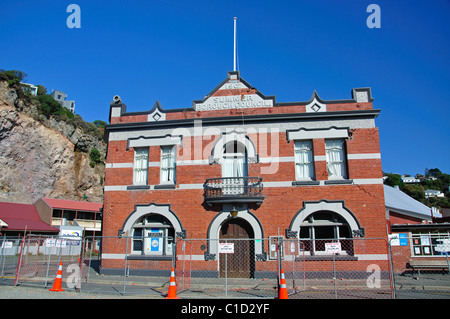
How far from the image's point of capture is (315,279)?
15.1 m

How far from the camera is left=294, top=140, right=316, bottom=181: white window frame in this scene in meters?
17.0

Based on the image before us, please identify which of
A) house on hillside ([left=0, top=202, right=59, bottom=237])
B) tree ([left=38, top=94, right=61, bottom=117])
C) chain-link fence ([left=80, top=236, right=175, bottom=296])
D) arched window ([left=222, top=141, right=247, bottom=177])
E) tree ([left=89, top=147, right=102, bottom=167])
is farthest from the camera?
tree ([left=89, top=147, right=102, bottom=167])

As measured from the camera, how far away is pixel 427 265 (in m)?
17.0

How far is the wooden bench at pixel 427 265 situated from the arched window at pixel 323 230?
148 inches

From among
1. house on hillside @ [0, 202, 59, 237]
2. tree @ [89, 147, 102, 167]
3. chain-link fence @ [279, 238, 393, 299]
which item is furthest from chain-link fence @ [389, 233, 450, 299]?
tree @ [89, 147, 102, 167]

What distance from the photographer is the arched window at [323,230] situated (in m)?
16.2

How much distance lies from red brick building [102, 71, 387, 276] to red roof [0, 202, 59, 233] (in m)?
27.2

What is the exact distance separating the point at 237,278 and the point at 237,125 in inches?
291

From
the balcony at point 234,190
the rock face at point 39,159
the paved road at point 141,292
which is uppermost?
the rock face at point 39,159

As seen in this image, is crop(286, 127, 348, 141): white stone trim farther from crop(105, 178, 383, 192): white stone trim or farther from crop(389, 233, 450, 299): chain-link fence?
crop(389, 233, 450, 299): chain-link fence

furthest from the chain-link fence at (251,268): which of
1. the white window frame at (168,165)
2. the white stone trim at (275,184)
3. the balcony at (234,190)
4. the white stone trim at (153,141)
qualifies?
the white stone trim at (153,141)

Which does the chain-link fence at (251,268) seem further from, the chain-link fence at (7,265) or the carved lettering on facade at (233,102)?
the carved lettering on facade at (233,102)
